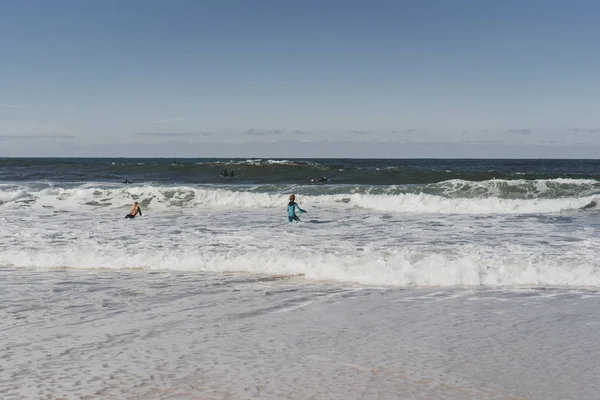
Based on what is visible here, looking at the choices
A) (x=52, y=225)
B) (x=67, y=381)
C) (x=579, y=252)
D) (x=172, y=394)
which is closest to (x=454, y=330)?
(x=172, y=394)

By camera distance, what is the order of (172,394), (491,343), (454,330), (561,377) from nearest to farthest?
(172,394), (561,377), (491,343), (454,330)

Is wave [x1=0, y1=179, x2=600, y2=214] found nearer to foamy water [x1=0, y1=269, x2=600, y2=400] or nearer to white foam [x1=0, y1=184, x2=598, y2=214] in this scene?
white foam [x1=0, y1=184, x2=598, y2=214]

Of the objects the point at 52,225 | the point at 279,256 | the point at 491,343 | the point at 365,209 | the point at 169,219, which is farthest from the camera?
the point at 365,209

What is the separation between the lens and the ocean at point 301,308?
4961 millimetres

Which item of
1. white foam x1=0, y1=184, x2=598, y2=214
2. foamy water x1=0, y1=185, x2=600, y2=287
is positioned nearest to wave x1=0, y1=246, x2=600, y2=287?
foamy water x1=0, y1=185, x2=600, y2=287

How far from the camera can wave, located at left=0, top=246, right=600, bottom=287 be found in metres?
9.62

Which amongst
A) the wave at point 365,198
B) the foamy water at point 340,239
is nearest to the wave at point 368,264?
the foamy water at point 340,239

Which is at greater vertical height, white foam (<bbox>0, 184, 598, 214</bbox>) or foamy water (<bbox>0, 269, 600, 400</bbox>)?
white foam (<bbox>0, 184, 598, 214</bbox>)

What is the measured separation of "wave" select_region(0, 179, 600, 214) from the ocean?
12.3 feet

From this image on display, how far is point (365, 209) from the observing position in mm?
22172

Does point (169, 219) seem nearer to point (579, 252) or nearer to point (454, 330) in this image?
point (579, 252)

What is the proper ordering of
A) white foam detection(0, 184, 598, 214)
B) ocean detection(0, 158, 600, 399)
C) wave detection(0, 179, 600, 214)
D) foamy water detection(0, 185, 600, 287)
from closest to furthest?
ocean detection(0, 158, 600, 399)
foamy water detection(0, 185, 600, 287)
white foam detection(0, 184, 598, 214)
wave detection(0, 179, 600, 214)

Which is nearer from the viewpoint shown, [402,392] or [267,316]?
[402,392]

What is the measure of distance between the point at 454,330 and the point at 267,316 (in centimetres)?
220
